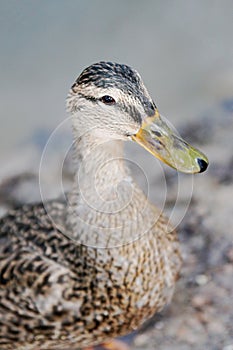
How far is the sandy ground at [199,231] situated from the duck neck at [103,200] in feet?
1.91

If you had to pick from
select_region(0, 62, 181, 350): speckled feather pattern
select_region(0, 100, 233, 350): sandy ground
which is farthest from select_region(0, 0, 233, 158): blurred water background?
select_region(0, 62, 181, 350): speckled feather pattern

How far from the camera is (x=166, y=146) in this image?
273 centimetres

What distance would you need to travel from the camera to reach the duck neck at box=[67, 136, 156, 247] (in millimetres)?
2943

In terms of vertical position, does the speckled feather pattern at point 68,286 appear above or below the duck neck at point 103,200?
below

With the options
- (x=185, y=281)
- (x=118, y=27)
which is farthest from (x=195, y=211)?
(x=118, y=27)

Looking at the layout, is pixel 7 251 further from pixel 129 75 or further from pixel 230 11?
pixel 230 11

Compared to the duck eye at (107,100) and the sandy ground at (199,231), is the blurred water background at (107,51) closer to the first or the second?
the sandy ground at (199,231)

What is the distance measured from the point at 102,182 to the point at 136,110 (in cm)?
44

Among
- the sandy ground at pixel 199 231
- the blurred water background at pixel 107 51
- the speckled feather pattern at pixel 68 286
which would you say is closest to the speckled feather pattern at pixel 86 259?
the speckled feather pattern at pixel 68 286

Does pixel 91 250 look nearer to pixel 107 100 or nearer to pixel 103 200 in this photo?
pixel 103 200

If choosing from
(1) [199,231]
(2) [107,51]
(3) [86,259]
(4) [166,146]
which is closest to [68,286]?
(3) [86,259]

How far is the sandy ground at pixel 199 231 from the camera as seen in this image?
10.8 feet

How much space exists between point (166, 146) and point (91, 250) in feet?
2.05

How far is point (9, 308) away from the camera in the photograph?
2.94 metres
